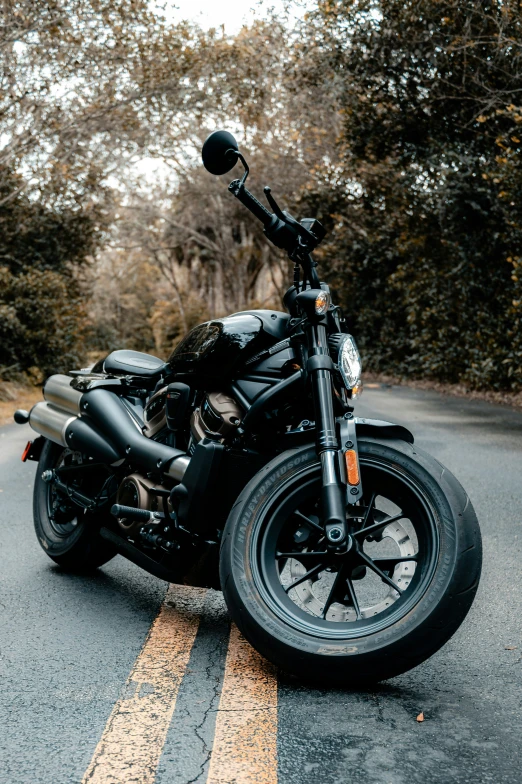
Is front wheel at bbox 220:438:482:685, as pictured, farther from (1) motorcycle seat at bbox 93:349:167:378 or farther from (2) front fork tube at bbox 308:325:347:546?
(1) motorcycle seat at bbox 93:349:167:378

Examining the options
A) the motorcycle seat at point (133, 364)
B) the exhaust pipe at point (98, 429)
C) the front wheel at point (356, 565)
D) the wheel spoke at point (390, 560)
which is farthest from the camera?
the motorcycle seat at point (133, 364)

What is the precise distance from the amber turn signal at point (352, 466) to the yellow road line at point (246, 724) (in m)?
0.79

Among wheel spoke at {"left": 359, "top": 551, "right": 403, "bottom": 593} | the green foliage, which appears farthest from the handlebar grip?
the green foliage

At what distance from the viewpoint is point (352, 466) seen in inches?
123

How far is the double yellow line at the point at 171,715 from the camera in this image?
252 cm

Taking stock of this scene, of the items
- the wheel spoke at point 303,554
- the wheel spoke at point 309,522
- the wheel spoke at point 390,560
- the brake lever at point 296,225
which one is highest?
the brake lever at point 296,225

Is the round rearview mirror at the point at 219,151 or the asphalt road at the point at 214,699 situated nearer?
the asphalt road at the point at 214,699

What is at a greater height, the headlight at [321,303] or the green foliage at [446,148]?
the green foliage at [446,148]

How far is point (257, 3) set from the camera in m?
21.1

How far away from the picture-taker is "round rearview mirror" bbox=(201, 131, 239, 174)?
11.0 feet

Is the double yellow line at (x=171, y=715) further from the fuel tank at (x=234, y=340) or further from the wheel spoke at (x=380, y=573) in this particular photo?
the fuel tank at (x=234, y=340)

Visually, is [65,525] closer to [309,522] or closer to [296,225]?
[309,522]

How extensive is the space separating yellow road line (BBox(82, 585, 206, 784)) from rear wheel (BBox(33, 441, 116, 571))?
0.59m

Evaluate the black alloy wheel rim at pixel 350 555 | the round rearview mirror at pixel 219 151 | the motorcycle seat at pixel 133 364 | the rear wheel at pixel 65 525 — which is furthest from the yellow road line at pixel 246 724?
the round rearview mirror at pixel 219 151
